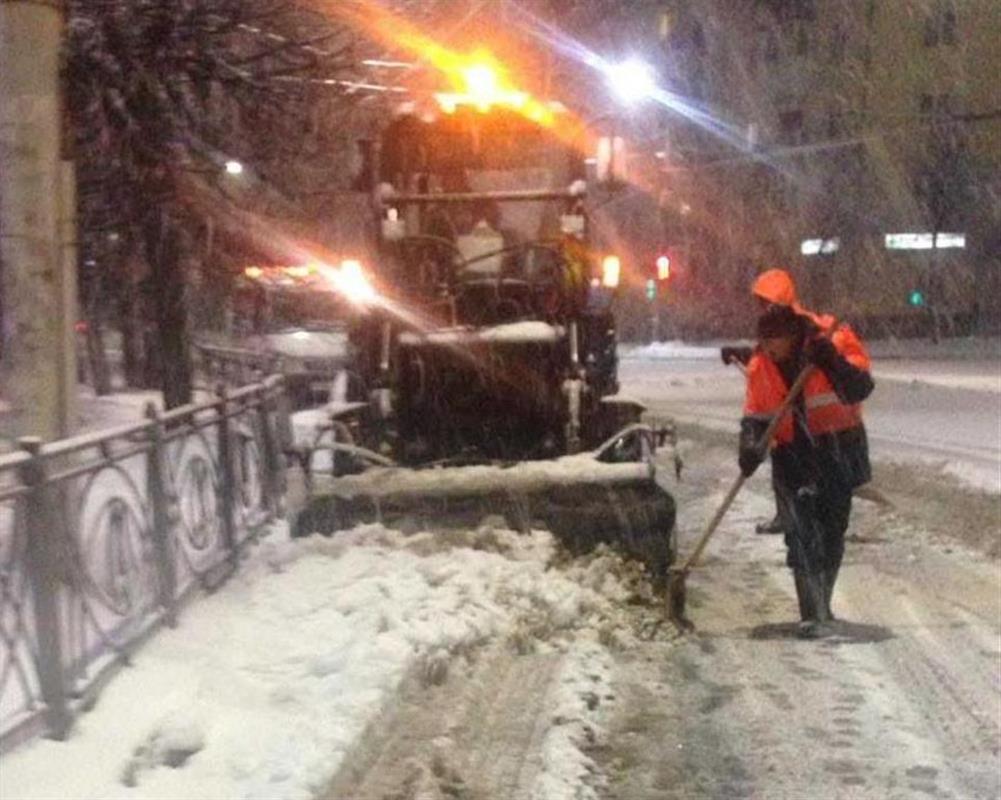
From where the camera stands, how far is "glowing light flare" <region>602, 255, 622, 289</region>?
11680 mm

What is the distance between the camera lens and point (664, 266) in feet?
126

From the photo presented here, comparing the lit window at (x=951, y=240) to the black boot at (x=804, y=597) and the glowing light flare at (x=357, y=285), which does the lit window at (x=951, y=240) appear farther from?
the black boot at (x=804, y=597)

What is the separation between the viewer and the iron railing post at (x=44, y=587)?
5.43m

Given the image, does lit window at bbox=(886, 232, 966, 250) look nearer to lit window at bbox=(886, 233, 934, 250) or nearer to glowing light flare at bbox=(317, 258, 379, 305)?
lit window at bbox=(886, 233, 934, 250)

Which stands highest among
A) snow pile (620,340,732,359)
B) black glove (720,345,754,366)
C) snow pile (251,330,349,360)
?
black glove (720,345,754,366)

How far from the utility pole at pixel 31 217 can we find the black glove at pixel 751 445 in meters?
3.41

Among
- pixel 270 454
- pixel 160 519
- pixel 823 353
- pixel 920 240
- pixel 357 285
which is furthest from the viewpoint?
pixel 920 240

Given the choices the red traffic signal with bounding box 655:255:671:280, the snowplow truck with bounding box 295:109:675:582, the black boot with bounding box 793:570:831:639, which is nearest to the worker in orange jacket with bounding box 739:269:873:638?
the black boot with bounding box 793:570:831:639

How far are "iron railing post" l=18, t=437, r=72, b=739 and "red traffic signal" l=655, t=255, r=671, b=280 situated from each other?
33.6 meters

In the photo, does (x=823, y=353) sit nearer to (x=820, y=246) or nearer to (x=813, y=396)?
(x=813, y=396)

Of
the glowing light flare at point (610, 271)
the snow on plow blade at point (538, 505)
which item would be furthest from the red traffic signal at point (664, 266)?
the snow on plow blade at point (538, 505)

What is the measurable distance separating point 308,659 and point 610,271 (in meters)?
5.81

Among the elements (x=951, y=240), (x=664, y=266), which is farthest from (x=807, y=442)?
(x=951, y=240)

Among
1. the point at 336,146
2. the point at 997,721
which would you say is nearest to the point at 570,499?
the point at 997,721
